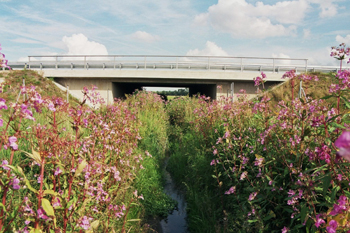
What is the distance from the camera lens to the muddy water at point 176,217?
4.98 meters

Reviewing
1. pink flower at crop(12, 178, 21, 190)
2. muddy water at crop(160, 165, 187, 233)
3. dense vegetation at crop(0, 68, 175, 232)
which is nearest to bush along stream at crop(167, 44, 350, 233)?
muddy water at crop(160, 165, 187, 233)

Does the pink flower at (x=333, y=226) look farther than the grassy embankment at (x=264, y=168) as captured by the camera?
No

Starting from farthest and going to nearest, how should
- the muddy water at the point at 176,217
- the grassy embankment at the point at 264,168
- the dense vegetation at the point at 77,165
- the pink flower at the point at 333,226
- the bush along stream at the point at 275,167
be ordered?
the muddy water at the point at 176,217
the grassy embankment at the point at 264,168
the bush along stream at the point at 275,167
the dense vegetation at the point at 77,165
the pink flower at the point at 333,226

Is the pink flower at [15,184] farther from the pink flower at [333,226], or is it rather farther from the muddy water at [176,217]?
the muddy water at [176,217]

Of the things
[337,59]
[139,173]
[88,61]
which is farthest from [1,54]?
[88,61]

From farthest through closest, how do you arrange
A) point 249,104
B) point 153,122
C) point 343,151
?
1. point 153,122
2. point 249,104
3. point 343,151

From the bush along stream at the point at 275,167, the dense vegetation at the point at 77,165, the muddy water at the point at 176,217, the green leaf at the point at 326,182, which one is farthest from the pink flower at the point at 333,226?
the muddy water at the point at 176,217

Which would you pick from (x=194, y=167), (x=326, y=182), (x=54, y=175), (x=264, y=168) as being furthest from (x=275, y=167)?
(x=194, y=167)

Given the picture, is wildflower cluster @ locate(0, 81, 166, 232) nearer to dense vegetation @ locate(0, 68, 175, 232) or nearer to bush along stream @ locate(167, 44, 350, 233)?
dense vegetation @ locate(0, 68, 175, 232)

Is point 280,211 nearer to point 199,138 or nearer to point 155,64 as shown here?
point 199,138

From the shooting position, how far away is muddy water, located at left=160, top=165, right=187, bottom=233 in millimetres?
4984

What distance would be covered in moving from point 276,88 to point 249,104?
13286 millimetres

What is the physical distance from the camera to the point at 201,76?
1970 cm

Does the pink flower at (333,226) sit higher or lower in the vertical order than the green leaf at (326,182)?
lower
